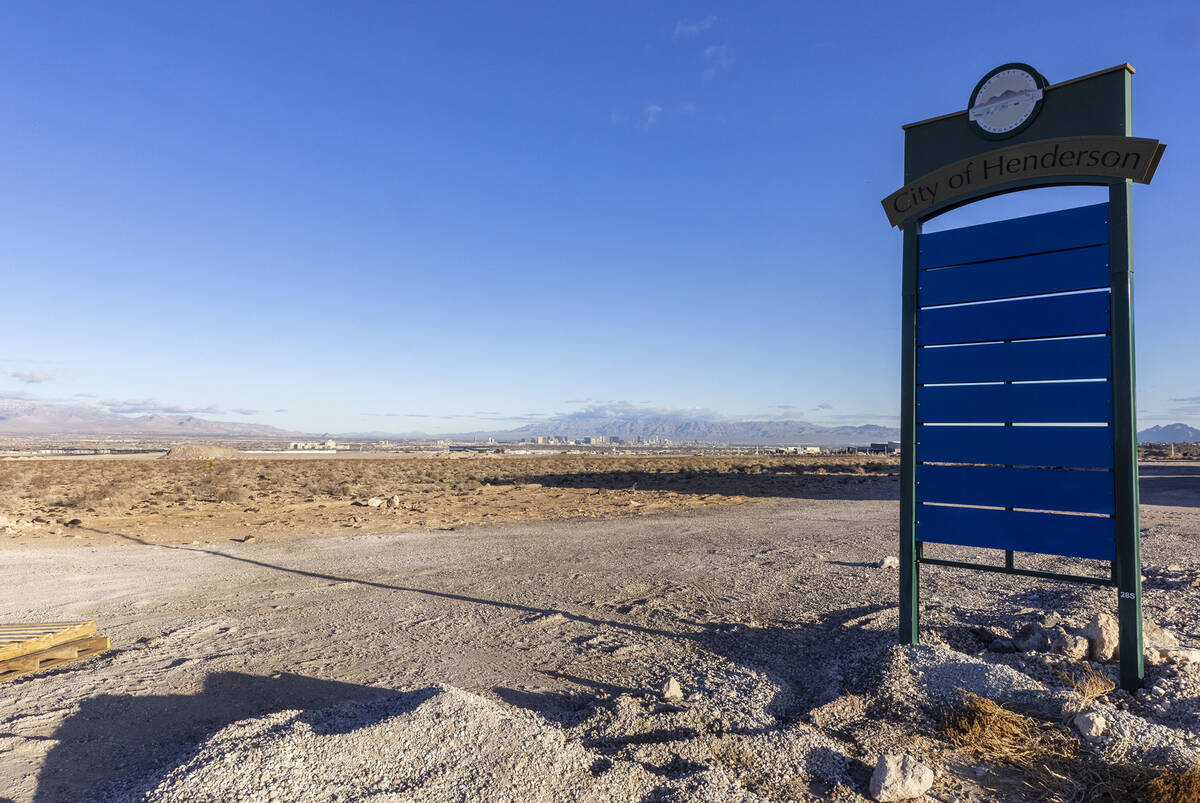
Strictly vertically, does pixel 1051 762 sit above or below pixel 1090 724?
below

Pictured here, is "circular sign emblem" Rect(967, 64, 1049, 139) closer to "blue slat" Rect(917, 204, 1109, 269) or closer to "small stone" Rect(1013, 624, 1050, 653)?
"blue slat" Rect(917, 204, 1109, 269)

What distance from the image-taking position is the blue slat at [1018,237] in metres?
5.10

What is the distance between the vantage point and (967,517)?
5641mm

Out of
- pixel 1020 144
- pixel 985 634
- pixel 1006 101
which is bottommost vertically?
pixel 985 634

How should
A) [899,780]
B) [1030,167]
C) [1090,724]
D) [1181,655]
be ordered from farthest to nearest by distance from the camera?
[1030,167]
[1181,655]
[1090,724]
[899,780]

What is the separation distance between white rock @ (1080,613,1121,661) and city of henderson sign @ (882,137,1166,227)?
11.1ft

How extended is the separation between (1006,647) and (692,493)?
19568mm

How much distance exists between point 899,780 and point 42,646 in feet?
22.4

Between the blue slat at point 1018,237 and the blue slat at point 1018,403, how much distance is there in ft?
3.55

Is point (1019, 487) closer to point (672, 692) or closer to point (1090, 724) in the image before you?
point (1090, 724)

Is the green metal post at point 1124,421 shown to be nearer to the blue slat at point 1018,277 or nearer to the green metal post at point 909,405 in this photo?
the blue slat at point 1018,277

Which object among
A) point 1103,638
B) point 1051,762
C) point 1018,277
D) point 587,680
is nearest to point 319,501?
point 587,680

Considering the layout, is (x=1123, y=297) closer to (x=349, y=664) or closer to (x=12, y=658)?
(x=349, y=664)

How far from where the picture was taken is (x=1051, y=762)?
3.84 m
